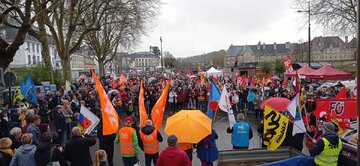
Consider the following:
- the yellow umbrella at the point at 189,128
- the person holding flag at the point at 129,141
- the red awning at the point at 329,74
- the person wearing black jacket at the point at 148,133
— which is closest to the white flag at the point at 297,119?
the yellow umbrella at the point at 189,128

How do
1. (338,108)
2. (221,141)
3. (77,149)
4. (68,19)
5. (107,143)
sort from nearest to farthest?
(77,149) → (107,143) → (338,108) → (221,141) → (68,19)

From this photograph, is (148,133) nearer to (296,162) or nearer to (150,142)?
(150,142)

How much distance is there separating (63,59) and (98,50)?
61.5ft

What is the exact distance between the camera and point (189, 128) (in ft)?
23.0

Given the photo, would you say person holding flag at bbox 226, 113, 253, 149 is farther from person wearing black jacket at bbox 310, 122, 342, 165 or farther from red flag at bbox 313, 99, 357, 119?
red flag at bbox 313, 99, 357, 119

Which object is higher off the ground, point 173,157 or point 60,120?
point 173,157

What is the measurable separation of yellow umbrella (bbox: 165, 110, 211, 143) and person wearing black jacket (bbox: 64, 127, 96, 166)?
5.45ft

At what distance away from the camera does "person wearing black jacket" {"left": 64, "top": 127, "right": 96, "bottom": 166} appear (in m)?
6.63

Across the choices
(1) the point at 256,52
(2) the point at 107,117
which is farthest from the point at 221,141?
(1) the point at 256,52

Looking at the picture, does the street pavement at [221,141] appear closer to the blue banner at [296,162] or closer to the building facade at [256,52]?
the blue banner at [296,162]

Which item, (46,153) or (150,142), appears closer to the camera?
(46,153)

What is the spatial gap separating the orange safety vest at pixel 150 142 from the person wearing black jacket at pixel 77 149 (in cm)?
114

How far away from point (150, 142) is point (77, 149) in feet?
5.04

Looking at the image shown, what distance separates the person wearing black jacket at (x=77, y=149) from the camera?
21.8 ft
